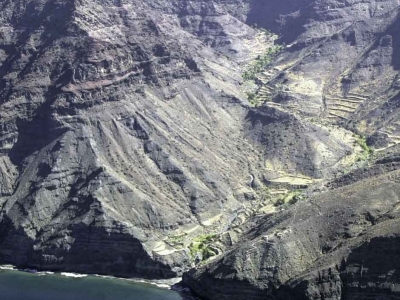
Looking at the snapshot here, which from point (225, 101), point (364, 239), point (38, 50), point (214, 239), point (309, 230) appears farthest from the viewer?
point (225, 101)

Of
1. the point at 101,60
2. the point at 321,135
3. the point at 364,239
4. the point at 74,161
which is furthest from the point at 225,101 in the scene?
the point at 364,239

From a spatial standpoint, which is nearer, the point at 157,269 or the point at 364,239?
the point at 364,239

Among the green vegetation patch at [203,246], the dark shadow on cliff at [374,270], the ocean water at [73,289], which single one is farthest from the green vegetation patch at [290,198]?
the dark shadow on cliff at [374,270]

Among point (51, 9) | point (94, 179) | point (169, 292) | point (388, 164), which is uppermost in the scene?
point (51, 9)

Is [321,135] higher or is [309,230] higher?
[321,135]

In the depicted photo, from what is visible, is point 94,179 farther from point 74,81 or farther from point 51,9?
point 51,9

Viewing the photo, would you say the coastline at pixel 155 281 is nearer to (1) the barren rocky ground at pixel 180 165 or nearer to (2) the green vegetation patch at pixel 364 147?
(1) the barren rocky ground at pixel 180 165

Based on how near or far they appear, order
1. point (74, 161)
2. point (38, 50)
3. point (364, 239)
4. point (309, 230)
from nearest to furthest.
Answer: point (364, 239) < point (309, 230) < point (74, 161) < point (38, 50)
